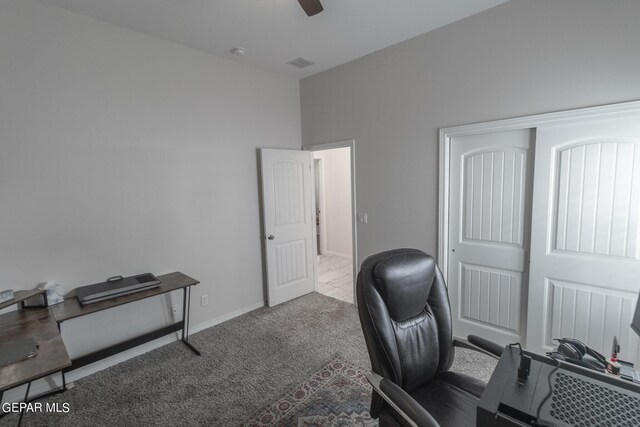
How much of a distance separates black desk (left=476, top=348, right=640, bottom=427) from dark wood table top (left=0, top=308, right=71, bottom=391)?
1.78 m

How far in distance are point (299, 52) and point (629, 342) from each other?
11.9 ft

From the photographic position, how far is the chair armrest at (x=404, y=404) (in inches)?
44.7

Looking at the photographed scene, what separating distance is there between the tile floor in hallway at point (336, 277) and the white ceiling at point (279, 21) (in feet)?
9.77

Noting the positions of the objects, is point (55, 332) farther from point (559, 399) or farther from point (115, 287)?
point (559, 399)

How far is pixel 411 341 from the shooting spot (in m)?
1.57

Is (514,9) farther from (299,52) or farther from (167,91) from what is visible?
(167,91)

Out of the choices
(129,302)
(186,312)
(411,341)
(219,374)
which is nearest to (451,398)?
(411,341)

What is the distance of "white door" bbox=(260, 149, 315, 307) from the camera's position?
369cm

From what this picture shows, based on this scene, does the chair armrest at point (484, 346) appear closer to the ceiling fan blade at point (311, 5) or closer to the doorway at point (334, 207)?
the ceiling fan blade at point (311, 5)

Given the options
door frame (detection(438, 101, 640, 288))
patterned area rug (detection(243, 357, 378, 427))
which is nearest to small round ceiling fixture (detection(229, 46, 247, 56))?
door frame (detection(438, 101, 640, 288))

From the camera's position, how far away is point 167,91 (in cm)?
292

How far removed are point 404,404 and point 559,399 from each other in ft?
1.73

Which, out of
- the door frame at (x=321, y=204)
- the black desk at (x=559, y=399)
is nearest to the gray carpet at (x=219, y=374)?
the black desk at (x=559, y=399)

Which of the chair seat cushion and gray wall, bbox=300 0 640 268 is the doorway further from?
the chair seat cushion
